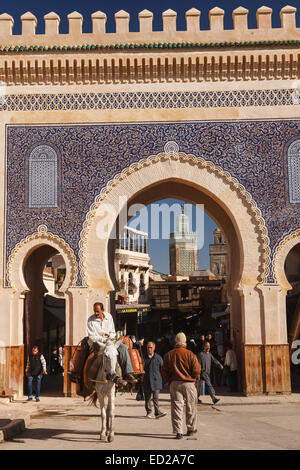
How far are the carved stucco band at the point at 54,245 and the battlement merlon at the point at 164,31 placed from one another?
3.30m

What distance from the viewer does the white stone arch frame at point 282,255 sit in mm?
9016

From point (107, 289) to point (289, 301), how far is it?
6922mm

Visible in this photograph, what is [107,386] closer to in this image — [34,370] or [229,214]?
[34,370]

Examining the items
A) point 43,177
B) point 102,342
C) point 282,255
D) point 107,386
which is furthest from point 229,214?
point 107,386

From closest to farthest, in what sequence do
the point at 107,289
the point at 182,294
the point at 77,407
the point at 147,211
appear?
the point at 77,407 → the point at 107,289 → the point at 147,211 → the point at 182,294

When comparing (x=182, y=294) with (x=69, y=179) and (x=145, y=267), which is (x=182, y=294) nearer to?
(x=145, y=267)

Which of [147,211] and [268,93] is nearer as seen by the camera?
[268,93]

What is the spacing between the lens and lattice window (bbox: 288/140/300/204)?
30.2ft

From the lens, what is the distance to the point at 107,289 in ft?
30.2

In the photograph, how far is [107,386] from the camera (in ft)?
17.8

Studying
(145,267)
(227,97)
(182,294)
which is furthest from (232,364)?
(145,267)
